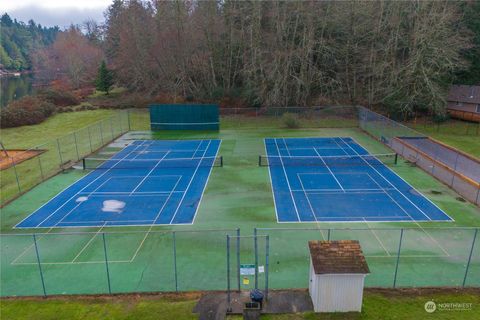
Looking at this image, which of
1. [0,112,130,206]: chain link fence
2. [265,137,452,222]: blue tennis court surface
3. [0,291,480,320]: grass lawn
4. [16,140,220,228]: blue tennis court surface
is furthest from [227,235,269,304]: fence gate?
[0,112,130,206]: chain link fence

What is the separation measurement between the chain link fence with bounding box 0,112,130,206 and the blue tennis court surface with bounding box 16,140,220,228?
2440 mm

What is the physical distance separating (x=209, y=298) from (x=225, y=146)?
21416 mm

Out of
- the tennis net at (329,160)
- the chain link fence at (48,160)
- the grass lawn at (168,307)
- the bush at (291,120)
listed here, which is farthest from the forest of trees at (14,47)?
the grass lawn at (168,307)

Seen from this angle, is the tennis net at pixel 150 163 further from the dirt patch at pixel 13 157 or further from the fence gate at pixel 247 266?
the fence gate at pixel 247 266

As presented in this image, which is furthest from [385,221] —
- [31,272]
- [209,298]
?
[31,272]

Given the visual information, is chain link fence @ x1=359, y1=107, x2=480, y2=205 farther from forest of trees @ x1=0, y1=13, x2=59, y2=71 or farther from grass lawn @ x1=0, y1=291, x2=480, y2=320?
forest of trees @ x1=0, y1=13, x2=59, y2=71

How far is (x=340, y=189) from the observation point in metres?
21.0

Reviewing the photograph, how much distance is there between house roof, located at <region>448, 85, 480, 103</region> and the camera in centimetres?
3828

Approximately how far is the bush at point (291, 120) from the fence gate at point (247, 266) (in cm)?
2480

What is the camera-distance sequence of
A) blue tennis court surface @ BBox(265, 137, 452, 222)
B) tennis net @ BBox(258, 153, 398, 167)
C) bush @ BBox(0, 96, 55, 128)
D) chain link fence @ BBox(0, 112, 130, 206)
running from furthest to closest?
bush @ BBox(0, 96, 55, 128), tennis net @ BBox(258, 153, 398, 167), chain link fence @ BBox(0, 112, 130, 206), blue tennis court surface @ BBox(265, 137, 452, 222)

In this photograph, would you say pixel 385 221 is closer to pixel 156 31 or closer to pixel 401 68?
pixel 401 68

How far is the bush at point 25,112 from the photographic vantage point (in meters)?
41.8

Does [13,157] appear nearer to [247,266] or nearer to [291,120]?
[247,266]

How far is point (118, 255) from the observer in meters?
14.4
